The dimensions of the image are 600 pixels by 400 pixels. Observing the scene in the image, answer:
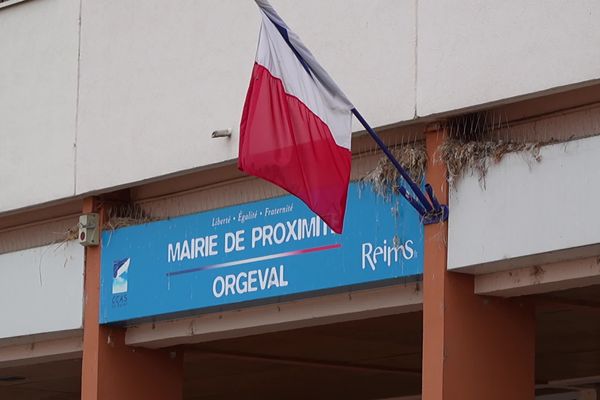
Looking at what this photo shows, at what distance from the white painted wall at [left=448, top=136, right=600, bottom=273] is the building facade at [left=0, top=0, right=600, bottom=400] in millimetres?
15

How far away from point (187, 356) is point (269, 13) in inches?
225

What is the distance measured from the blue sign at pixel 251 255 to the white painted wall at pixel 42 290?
0.42 m

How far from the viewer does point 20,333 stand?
44.3 feet

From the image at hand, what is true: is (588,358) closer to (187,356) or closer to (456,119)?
(187,356)

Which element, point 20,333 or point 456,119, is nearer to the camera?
point 456,119

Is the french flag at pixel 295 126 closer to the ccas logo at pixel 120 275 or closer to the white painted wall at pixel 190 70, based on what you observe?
the white painted wall at pixel 190 70

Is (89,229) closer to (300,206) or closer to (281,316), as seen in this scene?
(281,316)

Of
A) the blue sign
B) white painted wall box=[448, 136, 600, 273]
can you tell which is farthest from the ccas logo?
white painted wall box=[448, 136, 600, 273]

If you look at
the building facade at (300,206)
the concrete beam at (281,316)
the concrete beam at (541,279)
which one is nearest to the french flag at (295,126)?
the building facade at (300,206)

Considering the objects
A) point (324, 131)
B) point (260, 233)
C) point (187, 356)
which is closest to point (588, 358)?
point (187, 356)

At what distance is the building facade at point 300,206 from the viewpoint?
988cm

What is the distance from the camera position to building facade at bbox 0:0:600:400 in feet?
32.4

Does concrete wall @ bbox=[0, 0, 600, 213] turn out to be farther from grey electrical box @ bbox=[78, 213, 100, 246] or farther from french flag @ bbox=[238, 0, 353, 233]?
french flag @ bbox=[238, 0, 353, 233]

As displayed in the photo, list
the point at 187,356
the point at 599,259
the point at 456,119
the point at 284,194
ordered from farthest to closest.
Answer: the point at 187,356, the point at 284,194, the point at 456,119, the point at 599,259
